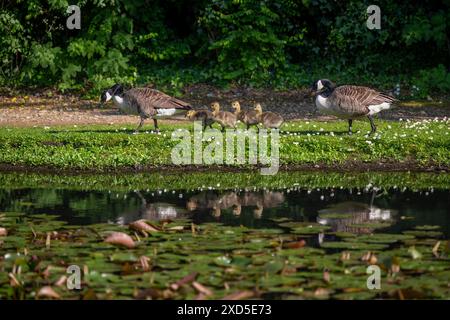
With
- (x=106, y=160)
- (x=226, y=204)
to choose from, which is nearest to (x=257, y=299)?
(x=226, y=204)

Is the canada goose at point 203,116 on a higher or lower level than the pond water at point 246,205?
higher

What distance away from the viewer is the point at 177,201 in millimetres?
13148

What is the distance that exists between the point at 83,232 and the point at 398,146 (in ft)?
23.2

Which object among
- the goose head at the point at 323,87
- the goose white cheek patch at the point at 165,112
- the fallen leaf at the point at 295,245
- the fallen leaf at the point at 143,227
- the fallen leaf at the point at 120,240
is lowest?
the fallen leaf at the point at 295,245

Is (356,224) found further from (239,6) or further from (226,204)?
(239,6)

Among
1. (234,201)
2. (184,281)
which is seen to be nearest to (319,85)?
(234,201)

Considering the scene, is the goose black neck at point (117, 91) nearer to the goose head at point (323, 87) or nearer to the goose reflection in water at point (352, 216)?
the goose head at point (323, 87)

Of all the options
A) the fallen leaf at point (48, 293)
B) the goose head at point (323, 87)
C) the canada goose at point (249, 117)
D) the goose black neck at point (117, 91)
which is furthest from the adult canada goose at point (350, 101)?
the fallen leaf at point (48, 293)

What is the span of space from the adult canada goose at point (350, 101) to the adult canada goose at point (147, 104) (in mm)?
2391

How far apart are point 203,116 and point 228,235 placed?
7407mm

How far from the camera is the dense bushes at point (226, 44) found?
76.7 ft

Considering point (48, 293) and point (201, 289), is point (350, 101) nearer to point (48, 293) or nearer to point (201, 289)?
point (201, 289)

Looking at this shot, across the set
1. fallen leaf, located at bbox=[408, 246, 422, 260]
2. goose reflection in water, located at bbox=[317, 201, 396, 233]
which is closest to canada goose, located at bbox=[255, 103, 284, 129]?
goose reflection in water, located at bbox=[317, 201, 396, 233]

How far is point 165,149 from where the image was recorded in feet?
53.0
